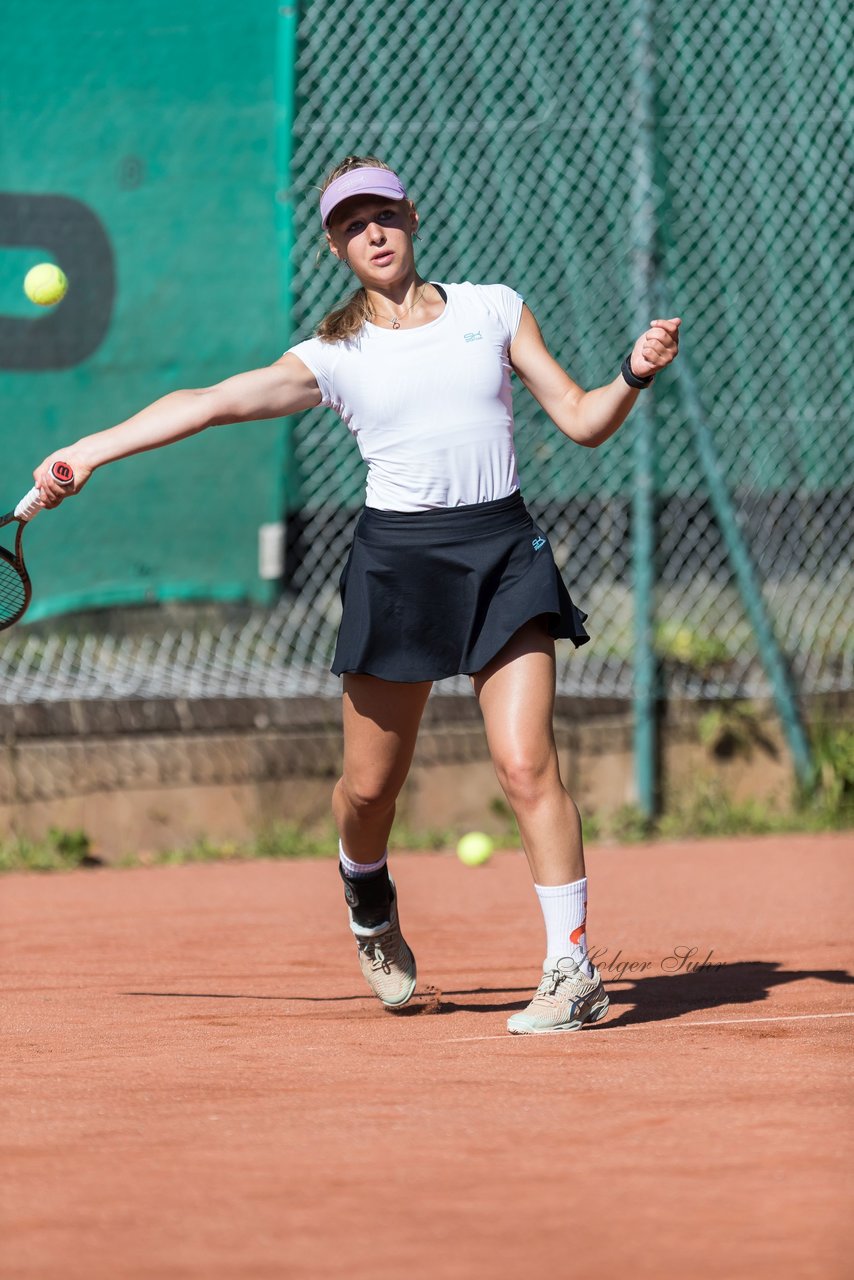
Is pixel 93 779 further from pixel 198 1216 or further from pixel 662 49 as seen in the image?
pixel 198 1216

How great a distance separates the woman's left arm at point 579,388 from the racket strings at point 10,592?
1.31m

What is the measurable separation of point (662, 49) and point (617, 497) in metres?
1.92

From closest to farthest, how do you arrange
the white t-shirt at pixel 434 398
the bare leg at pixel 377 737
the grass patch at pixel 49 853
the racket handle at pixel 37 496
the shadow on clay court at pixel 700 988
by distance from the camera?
the racket handle at pixel 37 496 < the white t-shirt at pixel 434 398 < the bare leg at pixel 377 737 < the shadow on clay court at pixel 700 988 < the grass patch at pixel 49 853

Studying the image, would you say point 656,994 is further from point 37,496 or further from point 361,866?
point 37,496

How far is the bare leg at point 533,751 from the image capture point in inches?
147

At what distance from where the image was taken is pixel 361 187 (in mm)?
3742

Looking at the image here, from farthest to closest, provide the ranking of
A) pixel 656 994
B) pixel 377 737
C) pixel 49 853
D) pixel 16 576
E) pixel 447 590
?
pixel 49 853, pixel 656 994, pixel 16 576, pixel 377 737, pixel 447 590

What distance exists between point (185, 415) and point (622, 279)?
403 cm

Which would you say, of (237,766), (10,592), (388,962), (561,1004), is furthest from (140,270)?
(561,1004)

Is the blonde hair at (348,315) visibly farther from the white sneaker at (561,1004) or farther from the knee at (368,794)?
the white sneaker at (561,1004)

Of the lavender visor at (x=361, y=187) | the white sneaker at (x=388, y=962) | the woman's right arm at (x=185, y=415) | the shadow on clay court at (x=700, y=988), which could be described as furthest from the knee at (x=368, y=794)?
the lavender visor at (x=361, y=187)

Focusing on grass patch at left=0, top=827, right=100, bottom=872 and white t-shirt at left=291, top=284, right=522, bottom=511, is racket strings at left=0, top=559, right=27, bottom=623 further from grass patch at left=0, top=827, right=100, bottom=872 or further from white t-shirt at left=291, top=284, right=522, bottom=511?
grass patch at left=0, top=827, right=100, bottom=872

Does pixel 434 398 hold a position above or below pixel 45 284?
below

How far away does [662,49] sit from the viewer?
743cm
